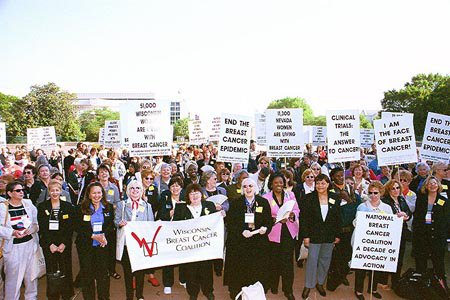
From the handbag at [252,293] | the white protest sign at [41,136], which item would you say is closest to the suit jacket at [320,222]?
the handbag at [252,293]

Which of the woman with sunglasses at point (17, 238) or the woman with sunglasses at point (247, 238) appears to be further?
the woman with sunglasses at point (247, 238)

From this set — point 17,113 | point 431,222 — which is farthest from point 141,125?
point 17,113

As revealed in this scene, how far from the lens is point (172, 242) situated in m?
5.42

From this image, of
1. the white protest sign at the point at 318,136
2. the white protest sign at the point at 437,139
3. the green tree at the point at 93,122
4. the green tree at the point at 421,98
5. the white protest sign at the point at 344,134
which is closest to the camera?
the white protest sign at the point at 344,134

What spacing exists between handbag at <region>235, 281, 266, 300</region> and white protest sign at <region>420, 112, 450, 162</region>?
19.2 feet

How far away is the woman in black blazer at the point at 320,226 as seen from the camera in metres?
5.74

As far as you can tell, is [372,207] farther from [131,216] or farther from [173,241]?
[131,216]

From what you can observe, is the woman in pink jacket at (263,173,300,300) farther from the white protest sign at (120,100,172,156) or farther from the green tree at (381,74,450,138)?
the green tree at (381,74,450,138)

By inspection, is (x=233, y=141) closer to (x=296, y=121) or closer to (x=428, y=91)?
(x=296, y=121)

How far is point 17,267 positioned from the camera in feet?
16.6

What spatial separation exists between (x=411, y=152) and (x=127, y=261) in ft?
19.6

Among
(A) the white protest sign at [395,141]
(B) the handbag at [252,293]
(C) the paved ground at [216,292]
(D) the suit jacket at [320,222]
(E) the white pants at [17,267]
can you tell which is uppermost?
(A) the white protest sign at [395,141]

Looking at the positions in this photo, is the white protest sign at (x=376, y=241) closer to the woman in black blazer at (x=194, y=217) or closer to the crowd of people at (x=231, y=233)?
the crowd of people at (x=231, y=233)

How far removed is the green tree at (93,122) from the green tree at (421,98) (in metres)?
56.6
